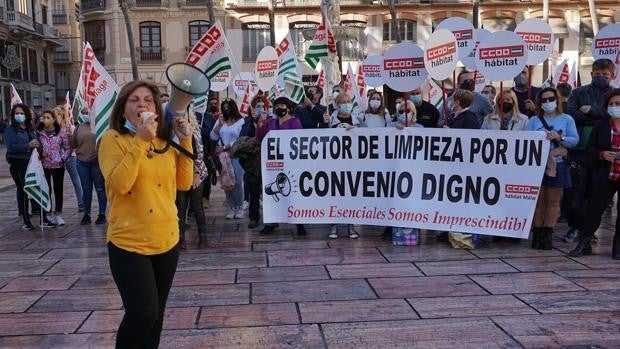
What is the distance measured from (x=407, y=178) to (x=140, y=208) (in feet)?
14.8

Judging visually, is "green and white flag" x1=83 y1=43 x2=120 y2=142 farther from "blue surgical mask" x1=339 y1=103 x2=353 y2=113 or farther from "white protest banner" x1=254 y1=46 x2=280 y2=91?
"white protest banner" x1=254 y1=46 x2=280 y2=91

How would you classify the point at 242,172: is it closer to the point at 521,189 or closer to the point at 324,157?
the point at 324,157

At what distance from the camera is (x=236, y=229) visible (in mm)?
8094

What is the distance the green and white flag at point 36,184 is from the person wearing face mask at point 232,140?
2.51m

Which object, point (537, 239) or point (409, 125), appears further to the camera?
point (409, 125)

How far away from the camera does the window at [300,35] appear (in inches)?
1385

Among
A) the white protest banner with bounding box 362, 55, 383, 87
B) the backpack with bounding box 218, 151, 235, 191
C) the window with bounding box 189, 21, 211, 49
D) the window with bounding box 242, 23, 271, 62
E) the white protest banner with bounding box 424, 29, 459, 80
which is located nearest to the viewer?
the white protest banner with bounding box 424, 29, 459, 80

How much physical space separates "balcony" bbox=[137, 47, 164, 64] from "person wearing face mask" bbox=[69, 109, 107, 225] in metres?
29.4

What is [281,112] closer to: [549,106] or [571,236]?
[549,106]

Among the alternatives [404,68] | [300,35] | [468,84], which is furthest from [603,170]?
[300,35]

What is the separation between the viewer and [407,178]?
6949 millimetres

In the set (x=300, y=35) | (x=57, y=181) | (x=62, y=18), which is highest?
(x=62, y=18)

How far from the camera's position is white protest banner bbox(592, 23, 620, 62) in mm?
8086

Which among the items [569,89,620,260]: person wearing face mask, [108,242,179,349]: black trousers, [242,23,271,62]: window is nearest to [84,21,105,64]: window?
[242,23,271,62]: window
